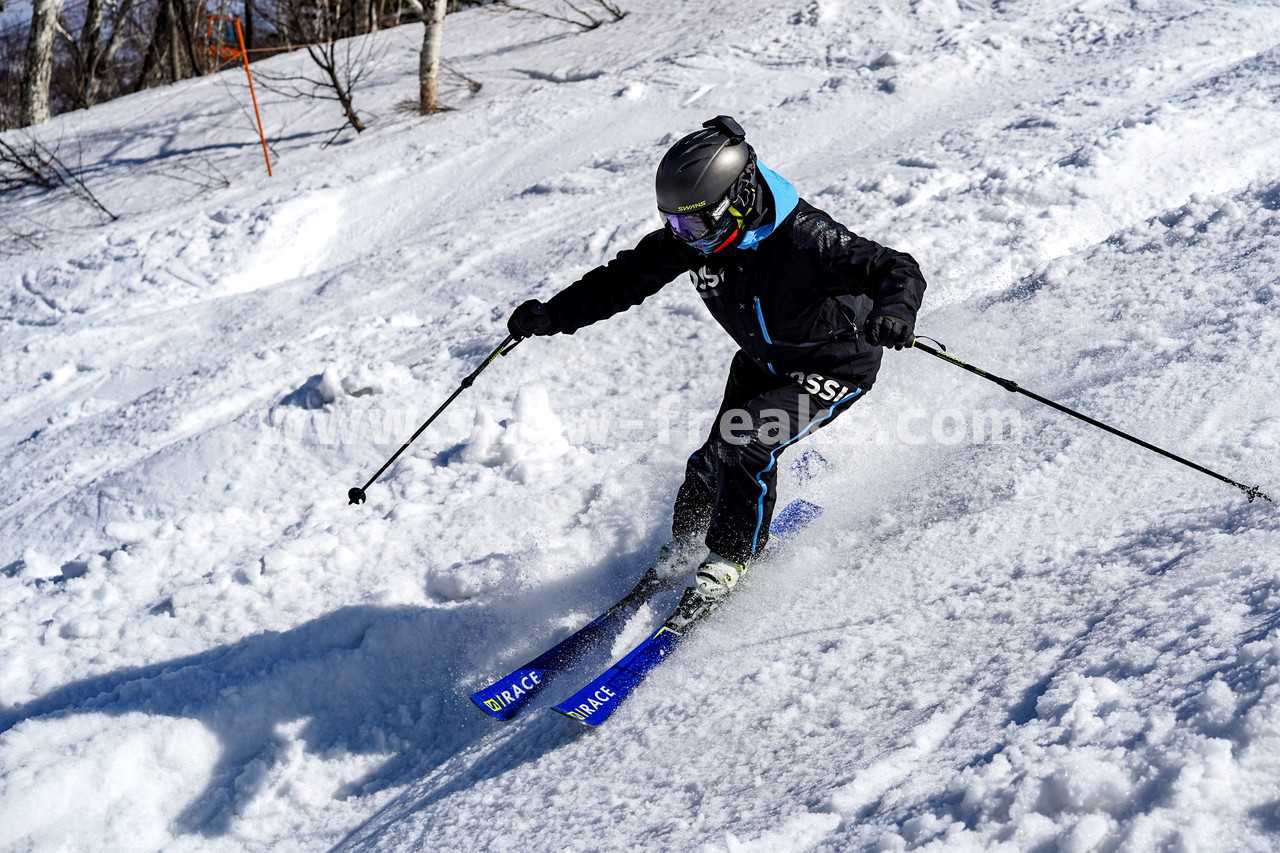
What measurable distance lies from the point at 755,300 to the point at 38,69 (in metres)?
16.8

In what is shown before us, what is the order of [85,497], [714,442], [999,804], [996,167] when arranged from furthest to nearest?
[996,167] < [85,497] < [714,442] < [999,804]

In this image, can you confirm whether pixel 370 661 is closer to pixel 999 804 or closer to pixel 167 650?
pixel 167 650

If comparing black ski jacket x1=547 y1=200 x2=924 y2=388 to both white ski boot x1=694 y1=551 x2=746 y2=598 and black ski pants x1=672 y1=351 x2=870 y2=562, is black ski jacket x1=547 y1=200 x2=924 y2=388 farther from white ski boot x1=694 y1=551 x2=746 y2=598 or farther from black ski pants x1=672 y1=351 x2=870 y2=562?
white ski boot x1=694 y1=551 x2=746 y2=598

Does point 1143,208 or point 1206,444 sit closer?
point 1206,444

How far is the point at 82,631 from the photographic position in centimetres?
406

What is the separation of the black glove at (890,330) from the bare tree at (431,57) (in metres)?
9.66

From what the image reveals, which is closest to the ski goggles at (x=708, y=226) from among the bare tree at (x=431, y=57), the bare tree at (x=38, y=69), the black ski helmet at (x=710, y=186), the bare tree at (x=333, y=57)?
Answer: the black ski helmet at (x=710, y=186)

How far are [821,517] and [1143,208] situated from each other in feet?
10.2

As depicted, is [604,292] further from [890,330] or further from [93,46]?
[93,46]

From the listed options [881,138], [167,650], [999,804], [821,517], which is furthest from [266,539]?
[881,138]

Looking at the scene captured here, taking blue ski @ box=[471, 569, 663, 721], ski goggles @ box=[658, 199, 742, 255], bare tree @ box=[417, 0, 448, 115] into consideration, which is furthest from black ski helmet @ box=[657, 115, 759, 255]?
bare tree @ box=[417, 0, 448, 115]

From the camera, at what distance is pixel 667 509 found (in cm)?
436

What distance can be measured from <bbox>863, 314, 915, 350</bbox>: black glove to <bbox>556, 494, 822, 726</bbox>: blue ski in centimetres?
123

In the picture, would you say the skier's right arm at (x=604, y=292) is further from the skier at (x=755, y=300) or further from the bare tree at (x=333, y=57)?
the bare tree at (x=333, y=57)
